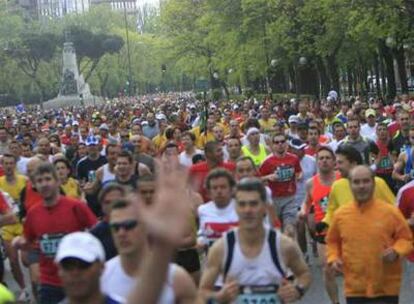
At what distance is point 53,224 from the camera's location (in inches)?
290

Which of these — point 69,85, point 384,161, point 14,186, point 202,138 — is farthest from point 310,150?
point 69,85

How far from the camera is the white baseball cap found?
4.03 metres

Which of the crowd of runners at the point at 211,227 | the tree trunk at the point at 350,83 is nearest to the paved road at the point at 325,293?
the crowd of runners at the point at 211,227

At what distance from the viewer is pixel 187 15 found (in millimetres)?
64125

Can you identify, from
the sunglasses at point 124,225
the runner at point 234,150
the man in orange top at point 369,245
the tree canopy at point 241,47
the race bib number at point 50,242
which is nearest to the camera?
the sunglasses at point 124,225

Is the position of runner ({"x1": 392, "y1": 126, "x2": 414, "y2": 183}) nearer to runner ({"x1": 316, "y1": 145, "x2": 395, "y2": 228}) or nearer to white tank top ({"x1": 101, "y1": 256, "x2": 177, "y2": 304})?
runner ({"x1": 316, "y1": 145, "x2": 395, "y2": 228})

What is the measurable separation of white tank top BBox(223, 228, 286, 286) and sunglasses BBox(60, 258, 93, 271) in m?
1.86

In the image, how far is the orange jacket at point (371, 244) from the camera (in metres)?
6.64

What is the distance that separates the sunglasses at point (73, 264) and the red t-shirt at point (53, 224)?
3.35 metres

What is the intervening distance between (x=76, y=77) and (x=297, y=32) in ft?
158

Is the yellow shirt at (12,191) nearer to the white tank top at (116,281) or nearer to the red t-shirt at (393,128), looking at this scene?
the white tank top at (116,281)

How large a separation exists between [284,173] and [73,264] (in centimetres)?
738

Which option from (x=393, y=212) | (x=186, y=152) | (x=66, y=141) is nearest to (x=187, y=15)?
(x=66, y=141)

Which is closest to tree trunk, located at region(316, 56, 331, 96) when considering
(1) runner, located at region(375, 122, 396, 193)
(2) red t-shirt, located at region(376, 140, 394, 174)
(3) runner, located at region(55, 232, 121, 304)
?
(1) runner, located at region(375, 122, 396, 193)
